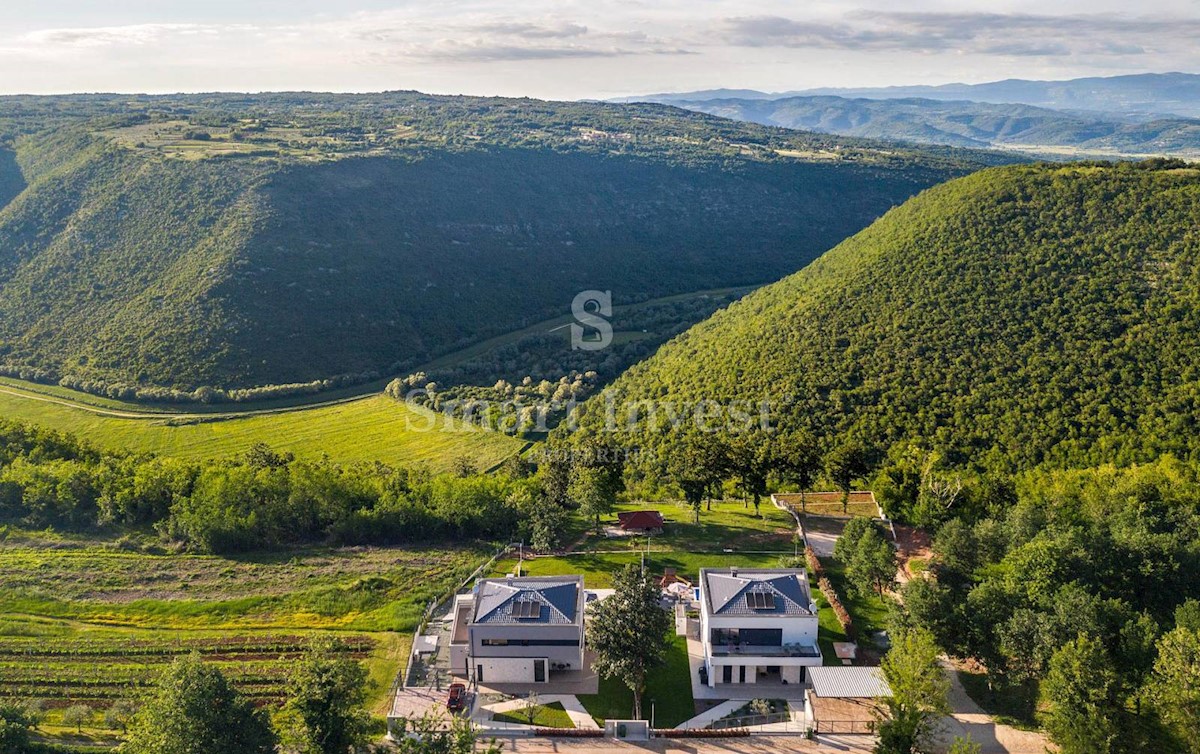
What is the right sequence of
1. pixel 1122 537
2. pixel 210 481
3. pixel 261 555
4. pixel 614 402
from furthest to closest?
pixel 614 402, pixel 210 481, pixel 261 555, pixel 1122 537

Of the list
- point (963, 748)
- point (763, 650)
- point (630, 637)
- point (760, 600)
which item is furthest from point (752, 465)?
point (963, 748)

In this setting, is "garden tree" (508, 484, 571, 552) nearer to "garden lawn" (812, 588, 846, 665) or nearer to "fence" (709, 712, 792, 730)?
"garden lawn" (812, 588, 846, 665)

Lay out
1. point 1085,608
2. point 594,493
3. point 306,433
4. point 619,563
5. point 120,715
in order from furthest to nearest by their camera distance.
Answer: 1. point 306,433
2. point 594,493
3. point 619,563
4. point 120,715
5. point 1085,608

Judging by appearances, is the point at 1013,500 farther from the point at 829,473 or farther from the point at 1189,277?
the point at 1189,277

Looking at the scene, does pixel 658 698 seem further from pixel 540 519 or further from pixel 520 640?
pixel 540 519

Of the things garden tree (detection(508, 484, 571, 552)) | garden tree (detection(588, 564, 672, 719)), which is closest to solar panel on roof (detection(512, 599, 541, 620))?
garden tree (detection(588, 564, 672, 719))

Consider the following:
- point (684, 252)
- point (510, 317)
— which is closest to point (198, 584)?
Answer: point (510, 317)
